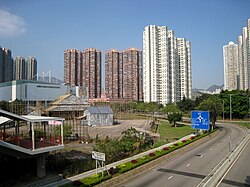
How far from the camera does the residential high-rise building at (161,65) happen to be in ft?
334

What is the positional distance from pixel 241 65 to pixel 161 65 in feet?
144

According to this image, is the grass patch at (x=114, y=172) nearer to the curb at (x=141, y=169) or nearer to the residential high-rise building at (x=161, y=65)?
the curb at (x=141, y=169)

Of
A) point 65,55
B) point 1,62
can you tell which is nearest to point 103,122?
point 65,55

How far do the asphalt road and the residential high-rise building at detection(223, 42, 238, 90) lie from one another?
117838 mm

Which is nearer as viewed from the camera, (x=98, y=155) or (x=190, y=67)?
(x=98, y=155)

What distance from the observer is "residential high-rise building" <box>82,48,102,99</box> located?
112 meters

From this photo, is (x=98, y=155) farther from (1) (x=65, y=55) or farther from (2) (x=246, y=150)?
(1) (x=65, y=55)

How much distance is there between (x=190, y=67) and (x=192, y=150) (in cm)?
9198

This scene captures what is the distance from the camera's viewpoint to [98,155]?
15805 mm

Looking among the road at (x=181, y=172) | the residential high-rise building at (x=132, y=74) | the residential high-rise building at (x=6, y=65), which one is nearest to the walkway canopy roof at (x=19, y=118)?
the road at (x=181, y=172)

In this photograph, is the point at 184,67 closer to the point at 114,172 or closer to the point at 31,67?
the point at 31,67

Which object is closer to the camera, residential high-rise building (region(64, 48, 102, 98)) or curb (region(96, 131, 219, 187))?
curb (region(96, 131, 219, 187))

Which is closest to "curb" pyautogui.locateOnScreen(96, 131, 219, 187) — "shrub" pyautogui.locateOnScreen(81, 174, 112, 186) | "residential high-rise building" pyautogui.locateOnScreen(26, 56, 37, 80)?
"shrub" pyautogui.locateOnScreen(81, 174, 112, 186)

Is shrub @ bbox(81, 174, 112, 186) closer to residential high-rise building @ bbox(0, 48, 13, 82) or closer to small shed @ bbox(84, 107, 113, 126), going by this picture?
small shed @ bbox(84, 107, 113, 126)
